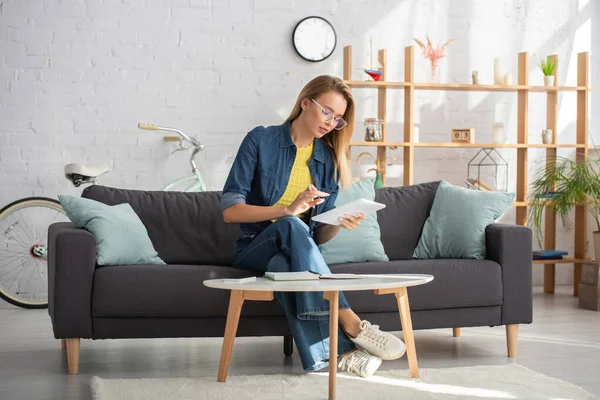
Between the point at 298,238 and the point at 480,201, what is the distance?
130 cm

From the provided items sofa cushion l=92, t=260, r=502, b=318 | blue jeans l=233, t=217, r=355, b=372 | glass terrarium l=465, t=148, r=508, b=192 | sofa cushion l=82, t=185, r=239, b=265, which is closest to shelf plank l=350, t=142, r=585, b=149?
glass terrarium l=465, t=148, r=508, b=192

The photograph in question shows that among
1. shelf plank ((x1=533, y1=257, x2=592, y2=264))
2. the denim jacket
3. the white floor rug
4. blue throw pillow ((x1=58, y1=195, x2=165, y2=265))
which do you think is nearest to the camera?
the white floor rug

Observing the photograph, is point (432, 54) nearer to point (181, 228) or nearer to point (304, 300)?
point (181, 228)

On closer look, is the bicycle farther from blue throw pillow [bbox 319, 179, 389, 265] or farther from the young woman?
the young woman

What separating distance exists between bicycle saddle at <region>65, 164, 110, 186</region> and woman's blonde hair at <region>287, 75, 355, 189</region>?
6.32 feet

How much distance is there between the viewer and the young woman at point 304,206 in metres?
2.91

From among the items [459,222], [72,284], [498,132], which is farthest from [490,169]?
[72,284]

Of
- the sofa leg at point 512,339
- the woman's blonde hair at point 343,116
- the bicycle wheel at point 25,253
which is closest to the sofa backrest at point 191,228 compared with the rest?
the sofa leg at point 512,339

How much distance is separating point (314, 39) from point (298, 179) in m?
2.59

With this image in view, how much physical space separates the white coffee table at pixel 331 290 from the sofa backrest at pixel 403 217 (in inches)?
39.4

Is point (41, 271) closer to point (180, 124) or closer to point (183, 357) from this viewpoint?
point (180, 124)

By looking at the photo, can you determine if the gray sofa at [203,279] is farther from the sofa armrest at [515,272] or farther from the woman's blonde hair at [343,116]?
the woman's blonde hair at [343,116]

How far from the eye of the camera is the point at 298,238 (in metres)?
2.91

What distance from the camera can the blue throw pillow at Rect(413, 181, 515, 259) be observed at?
12.2 ft
